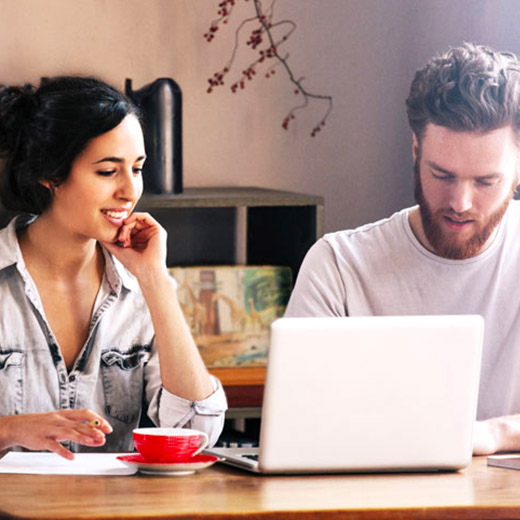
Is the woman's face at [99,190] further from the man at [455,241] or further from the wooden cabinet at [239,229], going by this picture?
the wooden cabinet at [239,229]

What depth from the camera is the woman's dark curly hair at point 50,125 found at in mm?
2148

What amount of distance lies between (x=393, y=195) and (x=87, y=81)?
4.58ft

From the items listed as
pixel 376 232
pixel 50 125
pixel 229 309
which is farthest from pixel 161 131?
pixel 376 232

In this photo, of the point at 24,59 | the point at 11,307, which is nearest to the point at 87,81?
the point at 11,307

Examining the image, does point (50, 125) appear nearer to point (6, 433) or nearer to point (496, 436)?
point (6, 433)

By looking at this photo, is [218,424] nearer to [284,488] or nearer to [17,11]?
[284,488]

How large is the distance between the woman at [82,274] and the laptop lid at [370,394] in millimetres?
496

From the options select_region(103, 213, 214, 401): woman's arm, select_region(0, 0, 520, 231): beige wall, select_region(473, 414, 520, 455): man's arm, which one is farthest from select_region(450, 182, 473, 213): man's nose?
select_region(0, 0, 520, 231): beige wall

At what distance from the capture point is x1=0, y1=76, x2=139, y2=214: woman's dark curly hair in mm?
2148

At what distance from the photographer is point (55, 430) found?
1713 mm

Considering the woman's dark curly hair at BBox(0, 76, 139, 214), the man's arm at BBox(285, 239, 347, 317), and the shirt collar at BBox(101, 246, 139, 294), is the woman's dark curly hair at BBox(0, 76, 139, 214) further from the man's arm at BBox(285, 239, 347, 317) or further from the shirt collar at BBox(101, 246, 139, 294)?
the man's arm at BBox(285, 239, 347, 317)

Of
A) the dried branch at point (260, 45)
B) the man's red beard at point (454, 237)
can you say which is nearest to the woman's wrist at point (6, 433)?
the man's red beard at point (454, 237)

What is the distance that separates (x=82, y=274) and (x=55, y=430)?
552 mm

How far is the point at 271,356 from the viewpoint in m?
1.56
